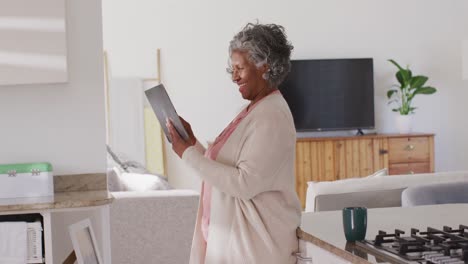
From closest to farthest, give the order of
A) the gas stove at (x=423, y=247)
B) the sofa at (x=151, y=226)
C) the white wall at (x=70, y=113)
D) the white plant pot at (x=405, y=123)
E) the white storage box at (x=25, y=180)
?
the gas stove at (x=423, y=247)
the white storage box at (x=25, y=180)
the white wall at (x=70, y=113)
the sofa at (x=151, y=226)
the white plant pot at (x=405, y=123)

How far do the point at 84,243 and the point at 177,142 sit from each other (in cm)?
107

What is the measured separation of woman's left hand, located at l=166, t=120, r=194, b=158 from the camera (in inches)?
101

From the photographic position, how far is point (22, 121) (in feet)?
12.1

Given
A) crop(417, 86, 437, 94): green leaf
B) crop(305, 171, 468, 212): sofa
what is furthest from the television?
crop(305, 171, 468, 212): sofa

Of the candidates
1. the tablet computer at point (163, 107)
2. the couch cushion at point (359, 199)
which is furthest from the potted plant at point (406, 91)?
the tablet computer at point (163, 107)

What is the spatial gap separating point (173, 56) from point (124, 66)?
19.6 inches

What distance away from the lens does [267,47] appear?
8.14 feet

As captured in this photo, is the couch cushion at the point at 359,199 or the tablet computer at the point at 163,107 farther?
the couch cushion at the point at 359,199

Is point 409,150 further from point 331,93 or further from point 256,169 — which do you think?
point 256,169

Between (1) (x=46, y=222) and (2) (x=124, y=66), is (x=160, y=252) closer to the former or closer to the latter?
(1) (x=46, y=222)

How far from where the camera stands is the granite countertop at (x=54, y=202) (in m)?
3.20

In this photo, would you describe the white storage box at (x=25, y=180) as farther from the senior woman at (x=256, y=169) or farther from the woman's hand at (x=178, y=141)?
the senior woman at (x=256, y=169)

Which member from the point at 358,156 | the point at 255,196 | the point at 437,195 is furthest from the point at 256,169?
the point at 358,156

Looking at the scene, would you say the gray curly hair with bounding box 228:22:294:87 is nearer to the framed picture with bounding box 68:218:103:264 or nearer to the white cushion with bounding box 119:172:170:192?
the framed picture with bounding box 68:218:103:264
